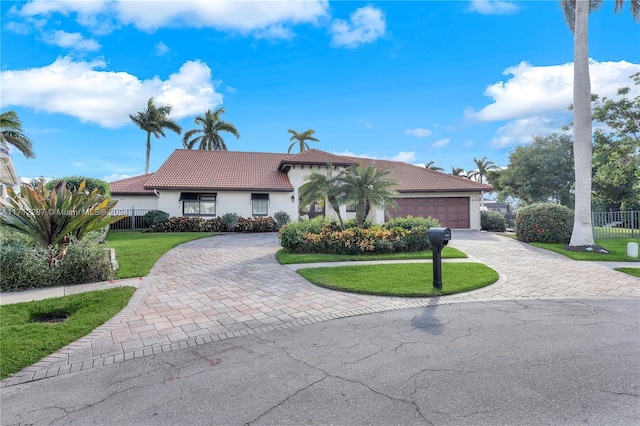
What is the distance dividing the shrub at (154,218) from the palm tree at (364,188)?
1226cm

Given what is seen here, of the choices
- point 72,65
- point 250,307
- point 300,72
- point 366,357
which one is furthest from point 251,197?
A: point 366,357

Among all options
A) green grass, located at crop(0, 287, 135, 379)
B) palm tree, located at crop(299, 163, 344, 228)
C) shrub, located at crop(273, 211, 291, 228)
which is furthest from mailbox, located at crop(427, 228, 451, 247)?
shrub, located at crop(273, 211, 291, 228)

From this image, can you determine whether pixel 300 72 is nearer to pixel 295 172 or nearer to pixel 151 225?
pixel 295 172

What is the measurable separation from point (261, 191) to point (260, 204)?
0.90m

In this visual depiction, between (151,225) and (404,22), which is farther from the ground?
(404,22)

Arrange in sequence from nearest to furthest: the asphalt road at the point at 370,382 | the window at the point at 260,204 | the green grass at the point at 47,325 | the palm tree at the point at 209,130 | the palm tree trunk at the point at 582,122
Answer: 1. the asphalt road at the point at 370,382
2. the green grass at the point at 47,325
3. the palm tree trunk at the point at 582,122
4. the window at the point at 260,204
5. the palm tree at the point at 209,130

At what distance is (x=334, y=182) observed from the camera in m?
12.1

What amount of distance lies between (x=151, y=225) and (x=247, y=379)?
60.7 feet

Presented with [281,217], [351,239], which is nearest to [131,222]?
[281,217]

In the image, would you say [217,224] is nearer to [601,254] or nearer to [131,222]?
[131,222]

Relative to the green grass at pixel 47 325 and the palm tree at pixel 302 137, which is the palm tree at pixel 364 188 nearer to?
the green grass at pixel 47 325

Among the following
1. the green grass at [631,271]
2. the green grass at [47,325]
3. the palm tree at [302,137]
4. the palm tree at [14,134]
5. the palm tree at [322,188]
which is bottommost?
the green grass at [631,271]

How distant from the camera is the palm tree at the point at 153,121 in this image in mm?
32406

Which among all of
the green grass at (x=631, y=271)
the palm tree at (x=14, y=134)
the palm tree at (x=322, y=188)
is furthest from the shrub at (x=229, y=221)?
the green grass at (x=631, y=271)
